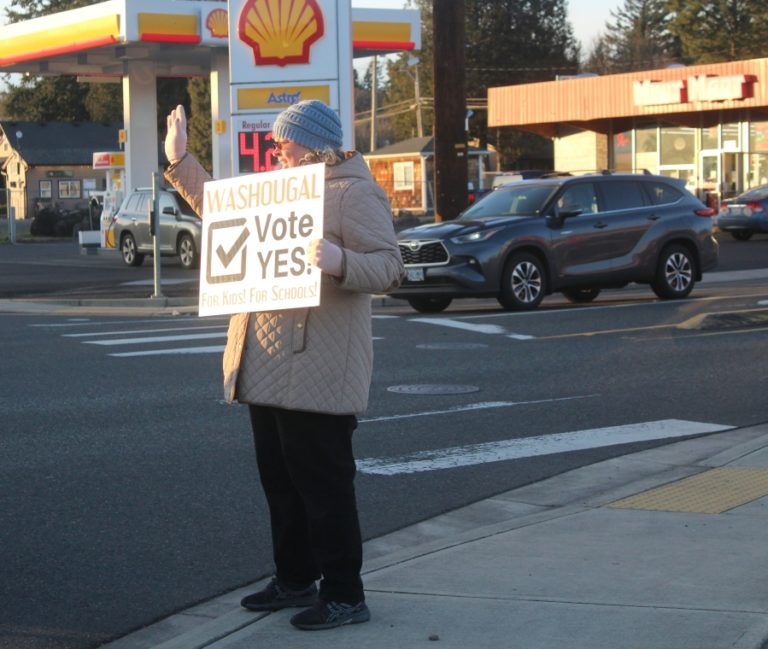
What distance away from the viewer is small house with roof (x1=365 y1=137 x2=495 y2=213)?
68.0 metres

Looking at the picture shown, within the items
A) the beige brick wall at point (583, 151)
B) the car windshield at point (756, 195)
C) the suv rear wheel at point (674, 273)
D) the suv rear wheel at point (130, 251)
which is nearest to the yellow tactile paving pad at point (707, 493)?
the suv rear wheel at point (674, 273)

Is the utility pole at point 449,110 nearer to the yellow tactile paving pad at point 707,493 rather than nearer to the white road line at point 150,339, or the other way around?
the white road line at point 150,339

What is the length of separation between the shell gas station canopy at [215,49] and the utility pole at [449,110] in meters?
1.56

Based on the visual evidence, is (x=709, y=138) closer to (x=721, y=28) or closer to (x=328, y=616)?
(x=721, y=28)

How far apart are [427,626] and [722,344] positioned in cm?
1009

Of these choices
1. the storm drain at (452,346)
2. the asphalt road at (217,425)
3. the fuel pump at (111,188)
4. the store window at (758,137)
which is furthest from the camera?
the store window at (758,137)

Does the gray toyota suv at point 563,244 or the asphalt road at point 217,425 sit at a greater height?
the gray toyota suv at point 563,244

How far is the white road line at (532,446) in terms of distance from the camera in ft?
28.2

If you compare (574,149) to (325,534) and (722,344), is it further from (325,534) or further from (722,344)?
(325,534)

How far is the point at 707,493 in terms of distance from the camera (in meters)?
7.54

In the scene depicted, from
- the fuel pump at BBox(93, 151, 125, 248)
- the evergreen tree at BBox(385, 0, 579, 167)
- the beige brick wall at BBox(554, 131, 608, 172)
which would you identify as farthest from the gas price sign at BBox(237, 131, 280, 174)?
the evergreen tree at BBox(385, 0, 579, 167)

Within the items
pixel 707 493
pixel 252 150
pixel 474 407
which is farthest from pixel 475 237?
pixel 707 493

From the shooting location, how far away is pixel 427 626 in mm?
5090

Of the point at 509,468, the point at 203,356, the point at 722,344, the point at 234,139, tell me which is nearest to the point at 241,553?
the point at 509,468
